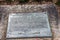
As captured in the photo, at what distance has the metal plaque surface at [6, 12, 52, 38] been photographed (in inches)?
87.5

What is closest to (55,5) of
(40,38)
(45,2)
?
(45,2)

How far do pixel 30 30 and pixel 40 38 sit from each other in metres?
0.20

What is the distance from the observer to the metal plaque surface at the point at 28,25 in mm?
2223

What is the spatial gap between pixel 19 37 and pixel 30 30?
0.67ft

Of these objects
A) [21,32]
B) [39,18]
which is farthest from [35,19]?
[21,32]

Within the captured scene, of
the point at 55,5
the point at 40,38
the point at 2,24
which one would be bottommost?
the point at 40,38

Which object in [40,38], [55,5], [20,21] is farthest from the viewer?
[55,5]

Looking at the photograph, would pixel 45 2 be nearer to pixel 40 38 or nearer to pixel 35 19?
pixel 35 19

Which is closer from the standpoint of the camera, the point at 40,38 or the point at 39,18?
the point at 40,38

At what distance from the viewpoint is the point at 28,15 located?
104 inches

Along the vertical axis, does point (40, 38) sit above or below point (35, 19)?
below

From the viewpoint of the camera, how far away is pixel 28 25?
2.41 m

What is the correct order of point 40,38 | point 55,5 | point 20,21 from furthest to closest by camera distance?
point 55,5, point 20,21, point 40,38

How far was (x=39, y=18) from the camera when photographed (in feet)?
8.38
